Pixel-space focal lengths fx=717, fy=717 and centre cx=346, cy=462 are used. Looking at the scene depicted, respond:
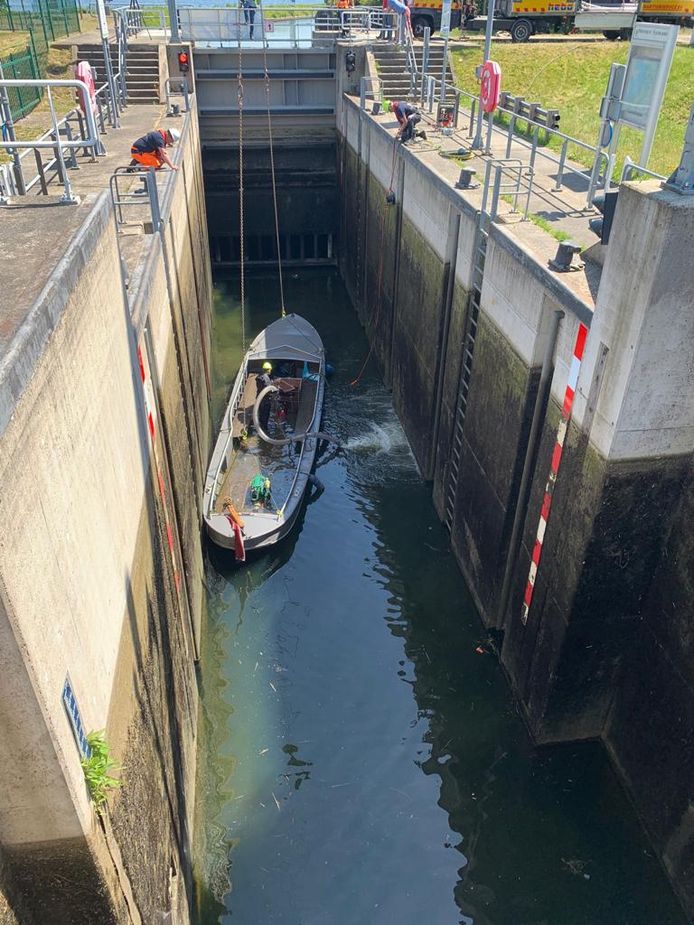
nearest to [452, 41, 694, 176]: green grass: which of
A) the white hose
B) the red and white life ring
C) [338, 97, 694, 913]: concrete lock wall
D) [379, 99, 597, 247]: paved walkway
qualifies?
[379, 99, 597, 247]: paved walkway

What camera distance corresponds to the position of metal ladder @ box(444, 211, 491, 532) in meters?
13.8

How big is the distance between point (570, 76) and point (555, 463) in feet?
92.2

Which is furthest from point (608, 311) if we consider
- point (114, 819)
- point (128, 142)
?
point (128, 142)

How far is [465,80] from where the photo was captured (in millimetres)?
31797

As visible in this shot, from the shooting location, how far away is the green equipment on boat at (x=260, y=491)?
50.9ft

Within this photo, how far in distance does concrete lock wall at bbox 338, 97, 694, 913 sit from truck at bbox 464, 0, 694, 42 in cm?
2600

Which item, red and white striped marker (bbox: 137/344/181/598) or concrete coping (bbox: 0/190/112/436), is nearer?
concrete coping (bbox: 0/190/112/436)

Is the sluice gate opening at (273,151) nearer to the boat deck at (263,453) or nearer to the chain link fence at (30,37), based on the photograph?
the chain link fence at (30,37)

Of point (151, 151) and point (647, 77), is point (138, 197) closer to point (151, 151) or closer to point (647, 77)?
point (151, 151)

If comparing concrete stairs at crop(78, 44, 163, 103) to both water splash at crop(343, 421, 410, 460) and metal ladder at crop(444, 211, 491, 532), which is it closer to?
water splash at crop(343, 421, 410, 460)

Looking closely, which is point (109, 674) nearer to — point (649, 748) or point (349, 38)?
point (649, 748)

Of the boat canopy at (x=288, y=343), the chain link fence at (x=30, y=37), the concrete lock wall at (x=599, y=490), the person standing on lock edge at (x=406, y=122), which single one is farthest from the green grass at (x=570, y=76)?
the chain link fence at (x=30, y=37)

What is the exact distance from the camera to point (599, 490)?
9125 mm

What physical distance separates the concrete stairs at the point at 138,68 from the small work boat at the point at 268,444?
12.3 m
